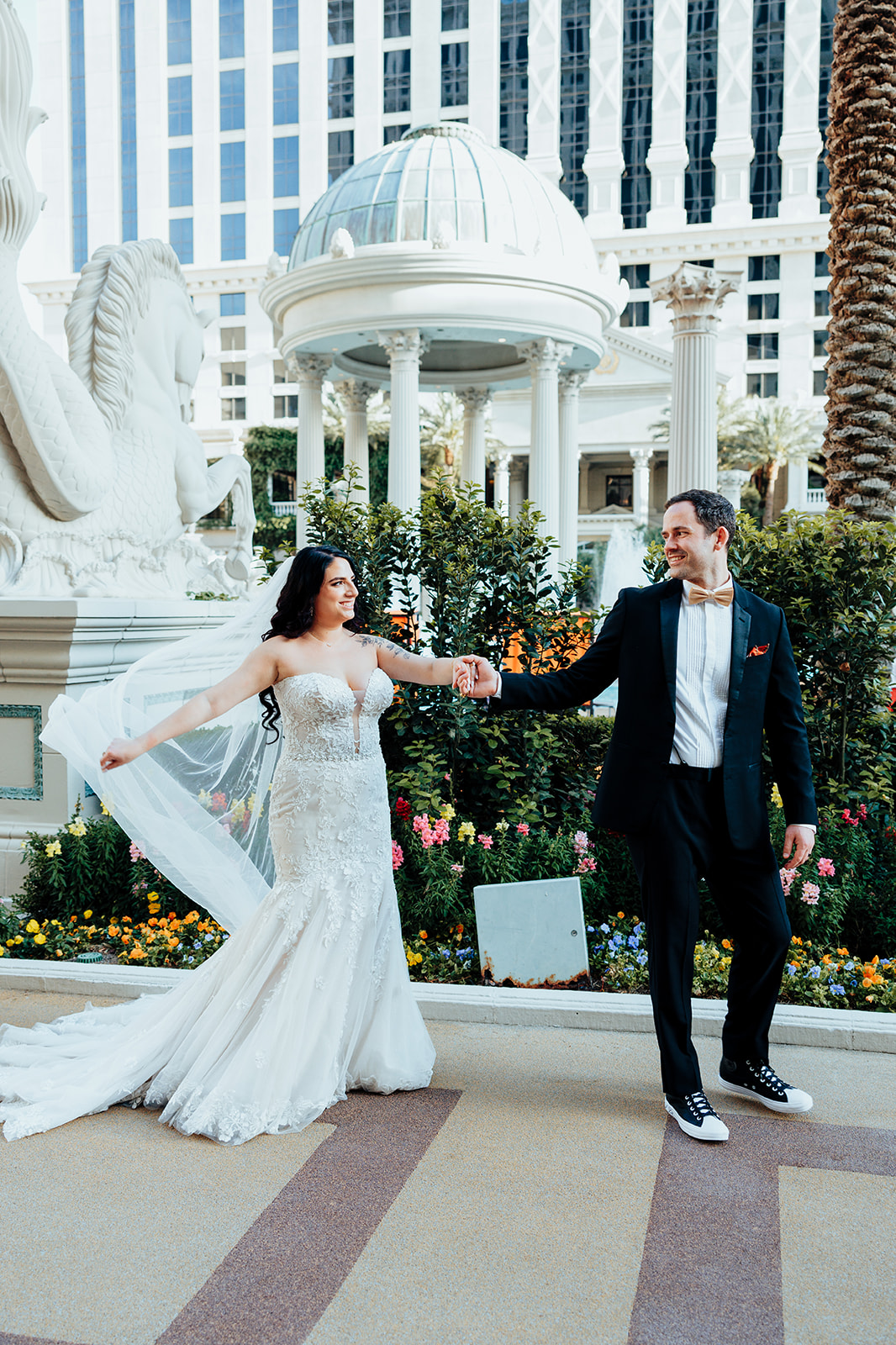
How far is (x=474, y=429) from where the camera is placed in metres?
27.4

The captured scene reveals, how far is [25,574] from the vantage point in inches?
258

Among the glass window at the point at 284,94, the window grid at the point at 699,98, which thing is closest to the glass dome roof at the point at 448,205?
the window grid at the point at 699,98

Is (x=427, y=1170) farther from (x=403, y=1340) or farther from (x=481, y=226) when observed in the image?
(x=481, y=226)

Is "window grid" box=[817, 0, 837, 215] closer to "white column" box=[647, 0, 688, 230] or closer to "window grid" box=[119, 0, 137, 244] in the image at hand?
"white column" box=[647, 0, 688, 230]

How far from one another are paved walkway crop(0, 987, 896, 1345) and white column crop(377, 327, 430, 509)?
64.6ft

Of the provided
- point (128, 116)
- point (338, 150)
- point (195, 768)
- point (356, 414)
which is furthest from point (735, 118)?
point (195, 768)

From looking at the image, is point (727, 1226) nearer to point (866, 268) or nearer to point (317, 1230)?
point (317, 1230)

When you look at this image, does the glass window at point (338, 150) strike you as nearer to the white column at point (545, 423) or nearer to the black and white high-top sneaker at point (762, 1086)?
the white column at point (545, 423)

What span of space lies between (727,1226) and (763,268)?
217ft

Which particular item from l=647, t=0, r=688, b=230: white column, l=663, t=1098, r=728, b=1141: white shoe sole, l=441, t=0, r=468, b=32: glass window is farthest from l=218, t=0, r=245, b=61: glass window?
l=663, t=1098, r=728, b=1141: white shoe sole

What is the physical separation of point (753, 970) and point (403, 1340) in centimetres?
178

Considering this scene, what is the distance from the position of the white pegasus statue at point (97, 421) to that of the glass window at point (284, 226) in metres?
65.7

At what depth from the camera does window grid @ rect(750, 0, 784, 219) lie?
2461 inches

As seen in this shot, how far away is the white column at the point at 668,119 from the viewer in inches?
2473
